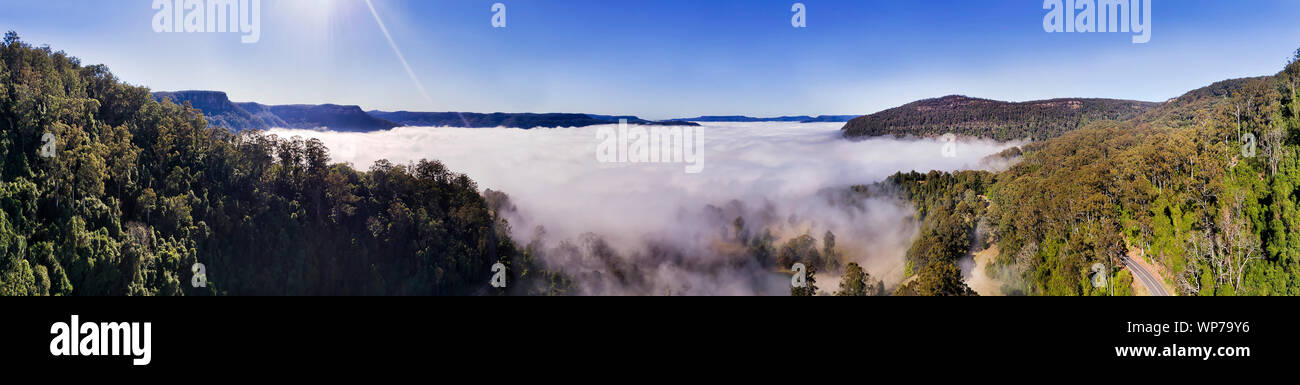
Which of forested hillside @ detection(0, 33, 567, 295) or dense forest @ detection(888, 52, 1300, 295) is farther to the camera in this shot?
forested hillside @ detection(0, 33, 567, 295)

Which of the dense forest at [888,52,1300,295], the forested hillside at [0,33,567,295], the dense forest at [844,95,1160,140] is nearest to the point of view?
the dense forest at [888,52,1300,295]

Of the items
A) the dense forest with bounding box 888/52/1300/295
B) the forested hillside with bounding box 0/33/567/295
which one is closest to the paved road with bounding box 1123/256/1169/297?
the dense forest with bounding box 888/52/1300/295

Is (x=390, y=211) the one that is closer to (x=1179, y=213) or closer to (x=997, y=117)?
(x=1179, y=213)

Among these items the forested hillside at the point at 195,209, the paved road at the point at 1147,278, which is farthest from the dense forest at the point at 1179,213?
the forested hillside at the point at 195,209

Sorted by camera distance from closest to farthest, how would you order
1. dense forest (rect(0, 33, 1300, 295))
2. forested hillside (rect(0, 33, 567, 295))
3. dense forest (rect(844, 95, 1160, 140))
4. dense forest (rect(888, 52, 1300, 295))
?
dense forest (rect(888, 52, 1300, 295))
dense forest (rect(0, 33, 1300, 295))
forested hillside (rect(0, 33, 567, 295))
dense forest (rect(844, 95, 1160, 140))

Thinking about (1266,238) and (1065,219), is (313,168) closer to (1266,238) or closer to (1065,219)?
(1065,219)

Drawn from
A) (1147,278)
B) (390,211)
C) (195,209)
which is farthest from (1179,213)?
(195,209)

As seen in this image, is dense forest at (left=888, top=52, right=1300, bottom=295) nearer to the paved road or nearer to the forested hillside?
the paved road
